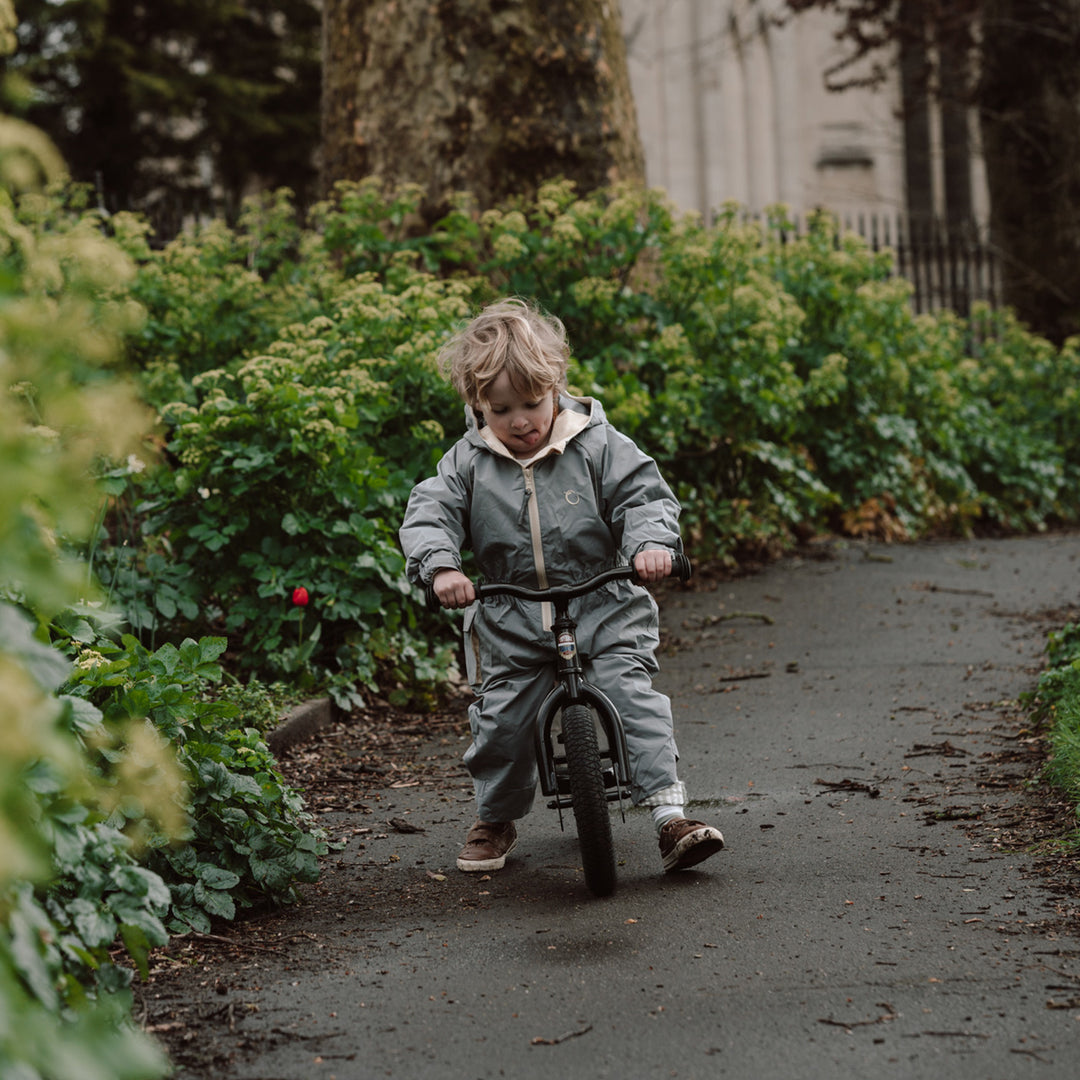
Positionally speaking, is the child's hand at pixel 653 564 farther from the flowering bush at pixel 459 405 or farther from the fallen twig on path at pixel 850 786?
the flowering bush at pixel 459 405

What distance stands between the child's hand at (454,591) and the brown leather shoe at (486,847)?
2.47ft

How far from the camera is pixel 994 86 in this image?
14844 millimetres

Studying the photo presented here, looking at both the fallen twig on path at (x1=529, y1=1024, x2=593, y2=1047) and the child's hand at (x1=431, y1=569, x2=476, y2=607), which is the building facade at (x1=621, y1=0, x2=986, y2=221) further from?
the fallen twig on path at (x1=529, y1=1024, x2=593, y2=1047)

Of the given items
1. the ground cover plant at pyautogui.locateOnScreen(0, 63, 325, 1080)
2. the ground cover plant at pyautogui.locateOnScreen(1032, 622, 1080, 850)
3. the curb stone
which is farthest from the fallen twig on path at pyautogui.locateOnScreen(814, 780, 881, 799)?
the curb stone

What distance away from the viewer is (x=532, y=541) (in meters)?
3.62

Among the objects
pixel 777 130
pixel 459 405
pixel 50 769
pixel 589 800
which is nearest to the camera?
pixel 50 769

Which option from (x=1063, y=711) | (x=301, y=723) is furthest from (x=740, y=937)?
(x=301, y=723)

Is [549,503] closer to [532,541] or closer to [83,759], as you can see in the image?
[532,541]

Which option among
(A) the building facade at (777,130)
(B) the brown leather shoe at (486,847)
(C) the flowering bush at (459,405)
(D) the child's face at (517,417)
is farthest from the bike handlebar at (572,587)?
(A) the building facade at (777,130)

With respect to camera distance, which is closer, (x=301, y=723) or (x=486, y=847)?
(x=486, y=847)

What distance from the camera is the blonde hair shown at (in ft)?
11.5

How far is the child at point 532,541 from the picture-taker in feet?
11.6

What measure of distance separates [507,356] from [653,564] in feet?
2.26

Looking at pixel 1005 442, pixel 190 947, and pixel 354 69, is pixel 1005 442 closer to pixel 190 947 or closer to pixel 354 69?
pixel 354 69
